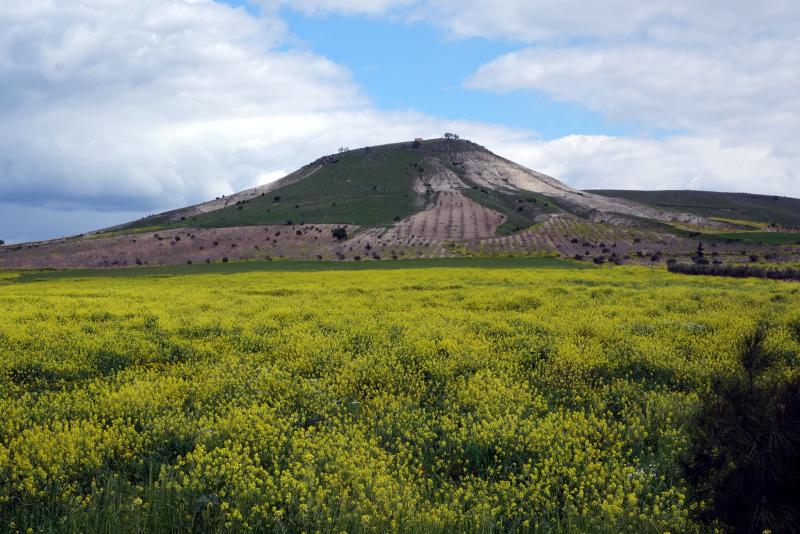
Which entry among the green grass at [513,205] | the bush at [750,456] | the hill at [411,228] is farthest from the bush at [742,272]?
the green grass at [513,205]

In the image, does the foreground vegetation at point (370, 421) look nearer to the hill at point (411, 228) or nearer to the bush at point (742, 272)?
the bush at point (742, 272)

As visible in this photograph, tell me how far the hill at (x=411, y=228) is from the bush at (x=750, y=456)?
7053 centimetres

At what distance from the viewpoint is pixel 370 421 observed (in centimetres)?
Answer: 980


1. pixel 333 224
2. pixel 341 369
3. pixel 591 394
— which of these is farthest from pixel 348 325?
pixel 333 224

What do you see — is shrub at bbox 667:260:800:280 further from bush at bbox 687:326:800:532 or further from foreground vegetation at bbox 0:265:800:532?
bush at bbox 687:326:800:532

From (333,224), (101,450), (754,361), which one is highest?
(333,224)

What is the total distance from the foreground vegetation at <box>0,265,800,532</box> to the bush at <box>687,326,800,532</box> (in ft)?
0.28

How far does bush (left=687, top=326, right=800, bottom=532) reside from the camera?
5488 millimetres

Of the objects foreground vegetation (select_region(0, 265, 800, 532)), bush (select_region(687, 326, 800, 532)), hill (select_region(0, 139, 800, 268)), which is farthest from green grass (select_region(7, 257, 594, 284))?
bush (select_region(687, 326, 800, 532))

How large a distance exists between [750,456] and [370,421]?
613cm

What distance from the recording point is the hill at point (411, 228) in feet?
300

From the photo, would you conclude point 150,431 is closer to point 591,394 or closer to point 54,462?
point 54,462

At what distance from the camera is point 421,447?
8.99 metres

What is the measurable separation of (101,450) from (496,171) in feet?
637
